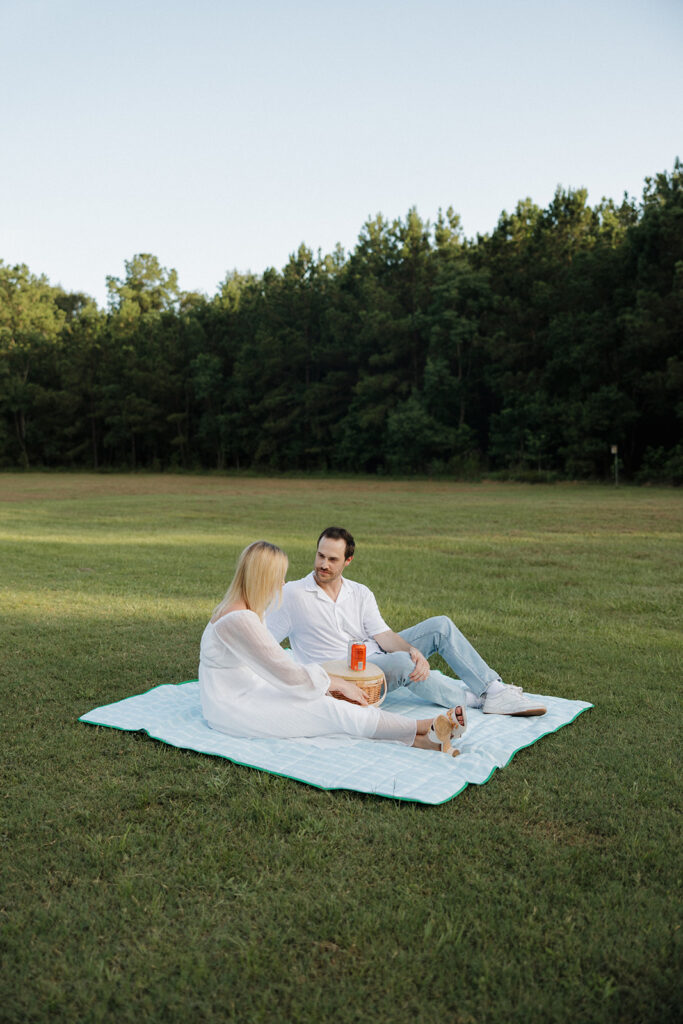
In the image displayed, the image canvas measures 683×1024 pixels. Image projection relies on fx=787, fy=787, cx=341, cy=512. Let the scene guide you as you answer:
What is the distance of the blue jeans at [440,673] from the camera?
5.22 metres

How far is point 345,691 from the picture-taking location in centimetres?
461

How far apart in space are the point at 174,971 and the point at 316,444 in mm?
50230

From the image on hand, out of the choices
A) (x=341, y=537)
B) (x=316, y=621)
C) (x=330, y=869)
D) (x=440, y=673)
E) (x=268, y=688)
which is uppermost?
(x=341, y=537)

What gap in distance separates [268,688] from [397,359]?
45.3 metres

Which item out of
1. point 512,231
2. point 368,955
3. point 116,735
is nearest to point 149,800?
point 116,735

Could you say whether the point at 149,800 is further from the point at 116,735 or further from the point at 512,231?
the point at 512,231

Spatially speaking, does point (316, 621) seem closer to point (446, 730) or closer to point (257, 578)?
point (257, 578)

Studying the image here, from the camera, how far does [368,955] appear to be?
8.61 ft

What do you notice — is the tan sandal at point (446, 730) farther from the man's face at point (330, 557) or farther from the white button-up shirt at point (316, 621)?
the man's face at point (330, 557)

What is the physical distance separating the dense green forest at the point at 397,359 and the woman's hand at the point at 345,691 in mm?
32188

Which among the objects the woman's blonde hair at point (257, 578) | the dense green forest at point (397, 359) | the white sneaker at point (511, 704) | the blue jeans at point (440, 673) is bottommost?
the white sneaker at point (511, 704)

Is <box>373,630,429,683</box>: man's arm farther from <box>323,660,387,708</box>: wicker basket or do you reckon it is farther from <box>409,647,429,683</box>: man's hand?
<box>323,660,387,708</box>: wicker basket

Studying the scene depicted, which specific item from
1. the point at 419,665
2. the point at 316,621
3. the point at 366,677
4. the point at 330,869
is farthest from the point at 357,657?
the point at 330,869

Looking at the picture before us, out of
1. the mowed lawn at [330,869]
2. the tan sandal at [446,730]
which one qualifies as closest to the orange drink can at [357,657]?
the tan sandal at [446,730]
